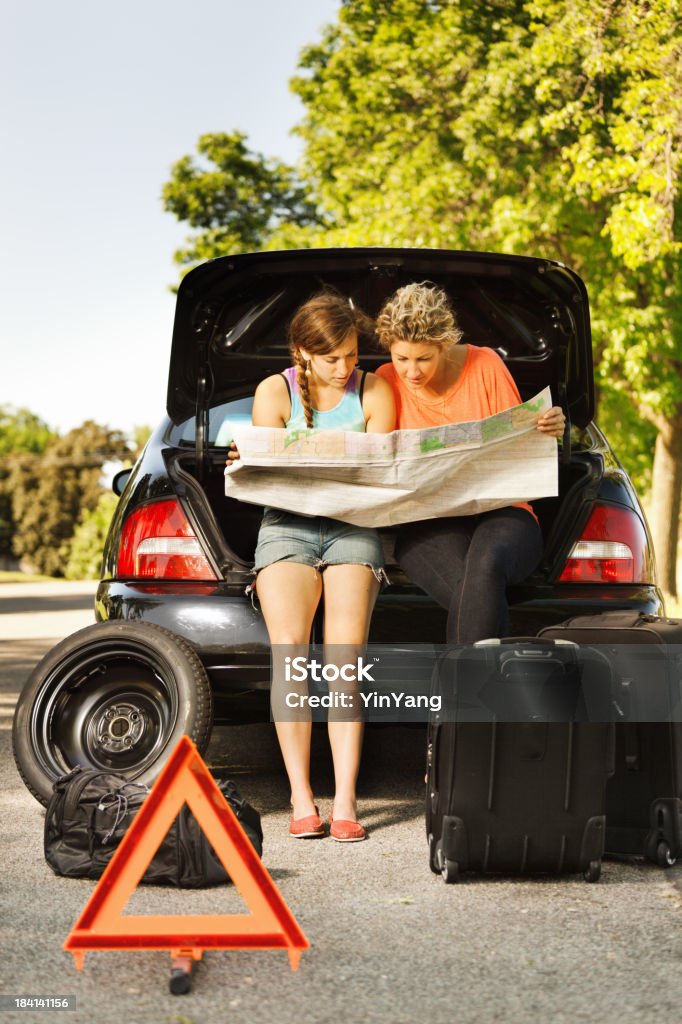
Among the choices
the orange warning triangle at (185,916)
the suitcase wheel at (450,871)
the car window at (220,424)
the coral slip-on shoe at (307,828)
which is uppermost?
the car window at (220,424)

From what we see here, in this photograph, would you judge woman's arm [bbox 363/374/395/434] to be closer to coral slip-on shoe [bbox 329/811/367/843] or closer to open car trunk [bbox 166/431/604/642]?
open car trunk [bbox 166/431/604/642]

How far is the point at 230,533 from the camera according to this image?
5051mm

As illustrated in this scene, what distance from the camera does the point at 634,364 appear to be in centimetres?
1513

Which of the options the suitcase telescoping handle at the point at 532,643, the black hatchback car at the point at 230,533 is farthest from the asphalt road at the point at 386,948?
the suitcase telescoping handle at the point at 532,643

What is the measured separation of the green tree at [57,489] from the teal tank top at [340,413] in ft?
226

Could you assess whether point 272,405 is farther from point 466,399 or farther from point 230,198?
point 230,198

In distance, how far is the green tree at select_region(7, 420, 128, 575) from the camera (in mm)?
73875

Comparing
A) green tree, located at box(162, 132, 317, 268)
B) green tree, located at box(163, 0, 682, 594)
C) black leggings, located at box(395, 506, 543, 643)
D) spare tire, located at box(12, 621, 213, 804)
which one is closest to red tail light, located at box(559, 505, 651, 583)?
black leggings, located at box(395, 506, 543, 643)

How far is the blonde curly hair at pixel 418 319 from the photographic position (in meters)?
4.18

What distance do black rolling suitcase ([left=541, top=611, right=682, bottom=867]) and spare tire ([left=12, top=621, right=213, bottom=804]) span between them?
4.35 feet

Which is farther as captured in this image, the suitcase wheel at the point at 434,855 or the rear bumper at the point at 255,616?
the rear bumper at the point at 255,616

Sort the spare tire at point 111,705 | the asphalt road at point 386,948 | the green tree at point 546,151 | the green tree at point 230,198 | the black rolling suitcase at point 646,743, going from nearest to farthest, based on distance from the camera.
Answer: the asphalt road at point 386,948 < the black rolling suitcase at point 646,743 < the spare tire at point 111,705 < the green tree at point 546,151 < the green tree at point 230,198

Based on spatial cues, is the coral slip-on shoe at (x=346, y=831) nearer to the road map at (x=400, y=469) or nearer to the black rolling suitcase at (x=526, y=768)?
the black rolling suitcase at (x=526, y=768)

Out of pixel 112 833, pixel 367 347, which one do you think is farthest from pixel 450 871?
pixel 367 347
